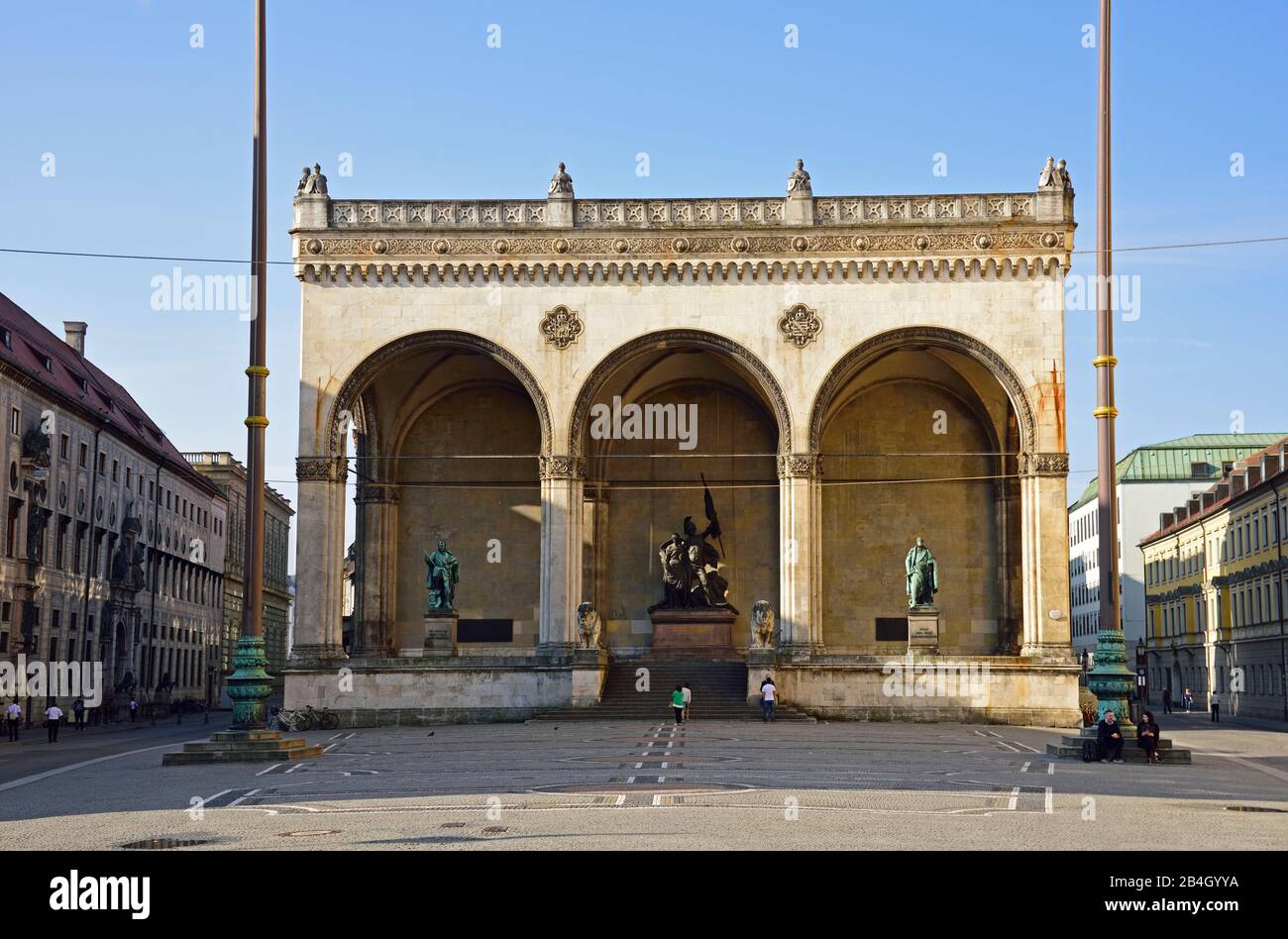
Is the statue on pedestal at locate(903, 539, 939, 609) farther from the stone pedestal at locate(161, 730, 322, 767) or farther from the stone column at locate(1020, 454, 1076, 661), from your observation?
the stone pedestal at locate(161, 730, 322, 767)

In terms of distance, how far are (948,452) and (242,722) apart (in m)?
28.2

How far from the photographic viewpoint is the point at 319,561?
45219 mm

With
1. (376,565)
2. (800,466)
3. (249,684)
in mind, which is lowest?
(249,684)

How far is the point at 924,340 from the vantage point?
45.8 meters

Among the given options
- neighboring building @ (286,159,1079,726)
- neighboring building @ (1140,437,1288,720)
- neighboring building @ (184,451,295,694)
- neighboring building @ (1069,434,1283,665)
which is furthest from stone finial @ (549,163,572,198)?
neighboring building @ (1069,434,1283,665)

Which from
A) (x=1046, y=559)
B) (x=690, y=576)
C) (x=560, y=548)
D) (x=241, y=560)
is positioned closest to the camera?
(x=1046, y=559)

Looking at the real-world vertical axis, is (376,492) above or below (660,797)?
above

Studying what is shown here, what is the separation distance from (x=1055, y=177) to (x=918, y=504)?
11547 mm

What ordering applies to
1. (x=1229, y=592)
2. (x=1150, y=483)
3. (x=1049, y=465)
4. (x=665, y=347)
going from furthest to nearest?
(x=1150, y=483) → (x=1229, y=592) → (x=665, y=347) → (x=1049, y=465)

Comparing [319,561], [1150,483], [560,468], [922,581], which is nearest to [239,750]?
[319,561]

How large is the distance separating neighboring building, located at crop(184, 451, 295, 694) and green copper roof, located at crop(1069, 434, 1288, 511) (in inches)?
2236

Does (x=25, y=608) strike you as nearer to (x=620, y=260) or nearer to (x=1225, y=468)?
(x=620, y=260)

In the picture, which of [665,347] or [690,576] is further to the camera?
[690,576]

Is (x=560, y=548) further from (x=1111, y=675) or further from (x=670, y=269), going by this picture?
(x=1111, y=675)
